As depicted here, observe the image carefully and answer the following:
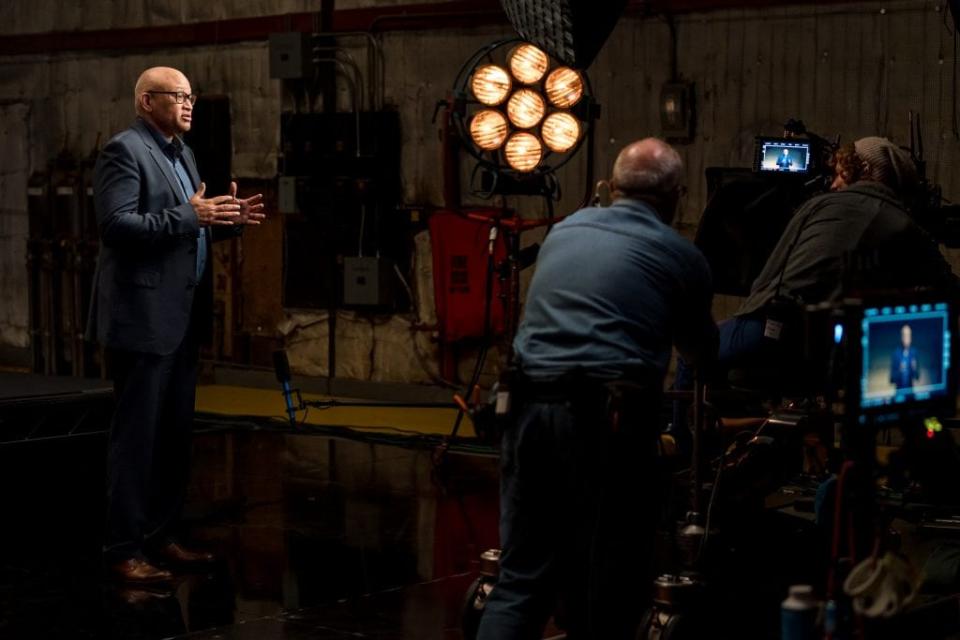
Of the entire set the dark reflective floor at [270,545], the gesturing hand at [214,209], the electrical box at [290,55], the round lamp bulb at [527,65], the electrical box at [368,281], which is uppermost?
the electrical box at [290,55]

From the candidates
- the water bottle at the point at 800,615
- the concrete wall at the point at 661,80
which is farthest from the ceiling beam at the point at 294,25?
the water bottle at the point at 800,615

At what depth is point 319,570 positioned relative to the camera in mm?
5957

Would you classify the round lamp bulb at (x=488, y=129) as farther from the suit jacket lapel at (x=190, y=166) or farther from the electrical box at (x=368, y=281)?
the electrical box at (x=368, y=281)

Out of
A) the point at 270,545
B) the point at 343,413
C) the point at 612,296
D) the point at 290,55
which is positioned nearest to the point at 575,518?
the point at 612,296

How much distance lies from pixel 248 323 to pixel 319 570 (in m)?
5.76

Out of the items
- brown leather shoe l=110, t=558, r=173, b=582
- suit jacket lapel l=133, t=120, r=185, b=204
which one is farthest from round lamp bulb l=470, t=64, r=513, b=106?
brown leather shoe l=110, t=558, r=173, b=582

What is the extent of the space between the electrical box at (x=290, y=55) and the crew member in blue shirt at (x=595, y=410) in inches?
270

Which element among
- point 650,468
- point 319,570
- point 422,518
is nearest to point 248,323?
point 422,518

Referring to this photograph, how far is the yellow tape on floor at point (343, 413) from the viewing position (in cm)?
956

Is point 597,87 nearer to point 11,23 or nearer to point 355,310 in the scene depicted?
point 355,310

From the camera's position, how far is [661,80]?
9.36 meters

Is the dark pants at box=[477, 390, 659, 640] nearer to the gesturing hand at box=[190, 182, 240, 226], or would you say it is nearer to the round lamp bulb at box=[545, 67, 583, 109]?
the gesturing hand at box=[190, 182, 240, 226]

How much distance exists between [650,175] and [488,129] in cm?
338

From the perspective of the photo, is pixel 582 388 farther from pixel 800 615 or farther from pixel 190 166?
pixel 190 166
